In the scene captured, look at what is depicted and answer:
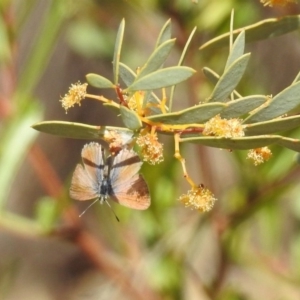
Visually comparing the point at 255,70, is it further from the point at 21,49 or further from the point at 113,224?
the point at 21,49

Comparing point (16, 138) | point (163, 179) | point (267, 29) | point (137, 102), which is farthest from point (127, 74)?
point (163, 179)

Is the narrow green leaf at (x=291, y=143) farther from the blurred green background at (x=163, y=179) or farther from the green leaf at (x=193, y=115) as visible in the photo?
the blurred green background at (x=163, y=179)

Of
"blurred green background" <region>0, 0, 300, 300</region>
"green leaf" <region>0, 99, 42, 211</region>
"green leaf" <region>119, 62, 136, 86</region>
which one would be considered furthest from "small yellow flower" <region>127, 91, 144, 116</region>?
"green leaf" <region>0, 99, 42, 211</region>

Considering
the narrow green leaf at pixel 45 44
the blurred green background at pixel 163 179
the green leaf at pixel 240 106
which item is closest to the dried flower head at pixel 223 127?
the green leaf at pixel 240 106

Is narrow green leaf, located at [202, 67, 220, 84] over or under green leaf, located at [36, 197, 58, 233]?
over

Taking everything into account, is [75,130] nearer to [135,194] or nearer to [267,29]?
[135,194]

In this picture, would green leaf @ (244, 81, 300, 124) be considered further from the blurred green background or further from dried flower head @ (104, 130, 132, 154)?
the blurred green background
